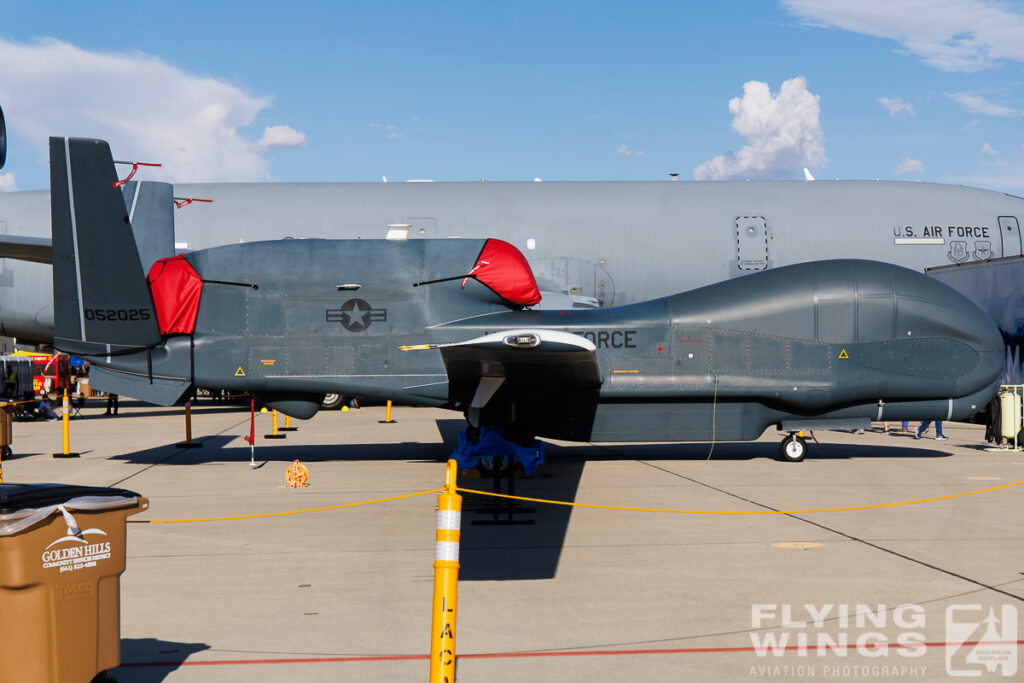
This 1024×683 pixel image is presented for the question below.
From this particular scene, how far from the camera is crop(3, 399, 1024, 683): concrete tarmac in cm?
583

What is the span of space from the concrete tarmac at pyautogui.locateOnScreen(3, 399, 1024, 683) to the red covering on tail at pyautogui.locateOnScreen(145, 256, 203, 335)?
2.41m

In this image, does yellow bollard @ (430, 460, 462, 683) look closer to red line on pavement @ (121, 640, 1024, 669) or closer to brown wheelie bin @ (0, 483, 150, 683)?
red line on pavement @ (121, 640, 1024, 669)

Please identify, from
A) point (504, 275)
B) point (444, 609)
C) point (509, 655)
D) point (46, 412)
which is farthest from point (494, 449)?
point (46, 412)

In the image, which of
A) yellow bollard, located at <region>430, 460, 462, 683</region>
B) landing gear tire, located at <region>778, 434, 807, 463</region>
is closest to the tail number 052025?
landing gear tire, located at <region>778, 434, 807, 463</region>

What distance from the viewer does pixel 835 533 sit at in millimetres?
9758

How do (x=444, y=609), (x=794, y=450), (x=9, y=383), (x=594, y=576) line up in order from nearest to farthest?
(x=444, y=609) → (x=594, y=576) → (x=794, y=450) → (x=9, y=383)

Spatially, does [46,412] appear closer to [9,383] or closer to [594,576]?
[9,383]

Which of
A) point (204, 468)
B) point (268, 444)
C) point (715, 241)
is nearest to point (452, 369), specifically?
point (204, 468)

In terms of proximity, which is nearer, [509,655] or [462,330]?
[509,655]

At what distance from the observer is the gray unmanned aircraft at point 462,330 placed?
1423cm

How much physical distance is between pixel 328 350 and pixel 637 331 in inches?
194

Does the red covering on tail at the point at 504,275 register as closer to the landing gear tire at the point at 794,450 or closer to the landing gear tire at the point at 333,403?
the landing gear tire at the point at 794,450

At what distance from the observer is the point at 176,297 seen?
14.4 metres

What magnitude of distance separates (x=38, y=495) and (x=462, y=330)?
950 centimetres
